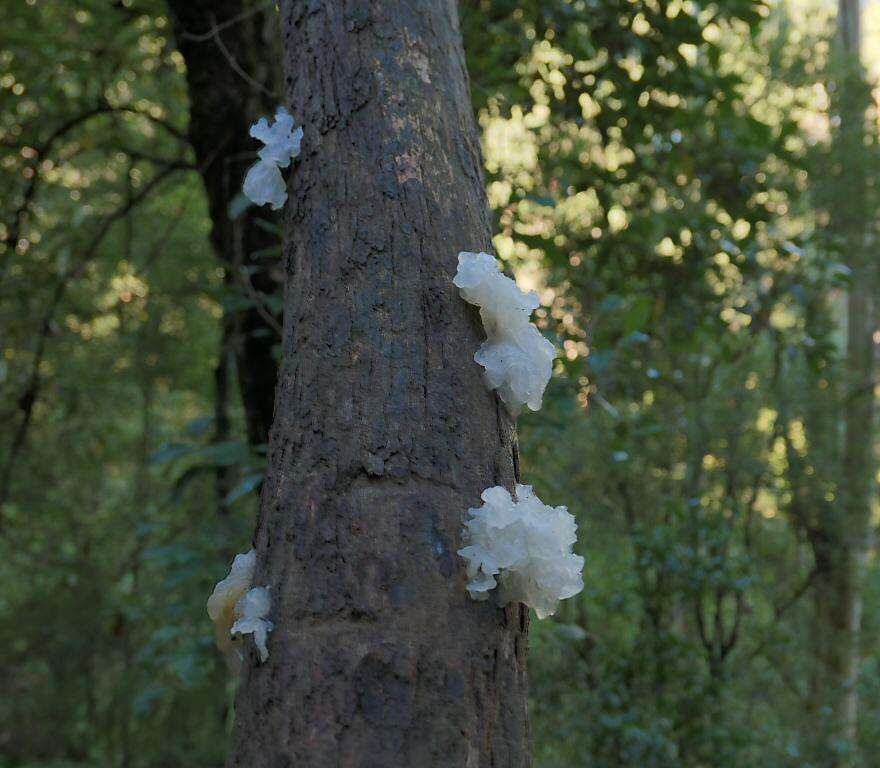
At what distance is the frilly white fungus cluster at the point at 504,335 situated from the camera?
1.05 m

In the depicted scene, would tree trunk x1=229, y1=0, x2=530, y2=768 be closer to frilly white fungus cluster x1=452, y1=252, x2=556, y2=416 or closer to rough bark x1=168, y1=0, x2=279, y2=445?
frilly white fungus cluster x1=452, y1=252, x2=556, y2=416

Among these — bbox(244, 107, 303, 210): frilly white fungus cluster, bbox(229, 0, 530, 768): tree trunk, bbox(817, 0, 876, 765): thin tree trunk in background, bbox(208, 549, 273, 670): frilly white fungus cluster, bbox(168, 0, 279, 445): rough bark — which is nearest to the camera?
bbox(229, 0, 530, 768): tree trunk

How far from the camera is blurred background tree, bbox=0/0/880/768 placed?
2771mm

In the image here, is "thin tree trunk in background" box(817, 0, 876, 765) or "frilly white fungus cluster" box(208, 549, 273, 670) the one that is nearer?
"frilly white fungus cluster" box(208, 549, 273, 670)

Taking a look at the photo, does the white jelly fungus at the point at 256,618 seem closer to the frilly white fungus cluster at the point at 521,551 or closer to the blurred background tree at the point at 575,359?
the frilly white fungus cluster at the point at 521,551

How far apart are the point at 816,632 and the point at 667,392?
97.1 inches

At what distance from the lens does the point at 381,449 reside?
94 centimetres

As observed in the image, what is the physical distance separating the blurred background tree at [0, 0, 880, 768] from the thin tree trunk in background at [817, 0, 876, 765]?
0.10 feet

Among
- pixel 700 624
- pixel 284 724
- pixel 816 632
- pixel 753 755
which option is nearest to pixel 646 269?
pixel 700 624

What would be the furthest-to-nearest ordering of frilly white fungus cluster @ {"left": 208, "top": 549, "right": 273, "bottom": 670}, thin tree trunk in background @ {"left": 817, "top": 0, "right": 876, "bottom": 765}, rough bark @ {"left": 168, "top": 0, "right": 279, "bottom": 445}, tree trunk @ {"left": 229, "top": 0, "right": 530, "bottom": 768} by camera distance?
thin tree trunk in background @ {"left": 817, "top": 0, "right": 876, "bottom": 765} → rough bark @ {"left": 168, "top": 0, "right": 279, "bottom": 445} → frilly white fungus cluster @ {"left": 208, "top": 549, "right": 273, "bottom": 670} → tree trunk @ {"left": 229, "top": 0, "right": 530, "bottom": 768}

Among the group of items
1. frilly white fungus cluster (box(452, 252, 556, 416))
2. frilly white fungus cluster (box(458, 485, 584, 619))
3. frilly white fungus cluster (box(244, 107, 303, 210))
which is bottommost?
frilly white fungus cluster (box(458, 485, 584, 619))

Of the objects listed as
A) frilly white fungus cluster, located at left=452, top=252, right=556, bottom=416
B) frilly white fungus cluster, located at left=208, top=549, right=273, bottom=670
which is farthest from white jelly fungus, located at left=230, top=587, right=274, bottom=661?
frilly white fungus cluster, located at left=452, top=252, right=556, bottom=416

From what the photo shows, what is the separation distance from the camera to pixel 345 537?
89 cm

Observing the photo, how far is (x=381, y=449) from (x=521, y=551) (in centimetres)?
19
